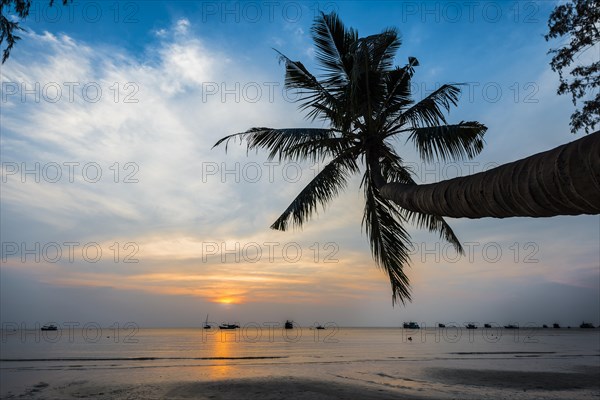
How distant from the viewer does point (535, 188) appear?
3266mm

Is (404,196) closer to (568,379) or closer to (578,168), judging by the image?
(578,168)

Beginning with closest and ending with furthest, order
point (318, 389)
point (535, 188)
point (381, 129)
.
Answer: point (535, 188), point (381, 129), point (318, 389)

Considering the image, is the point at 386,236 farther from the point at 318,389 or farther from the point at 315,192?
the point at 318,389

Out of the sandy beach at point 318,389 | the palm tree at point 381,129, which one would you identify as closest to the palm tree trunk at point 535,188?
the palm tree at point 381,129

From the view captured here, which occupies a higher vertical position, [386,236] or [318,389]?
[386,236]

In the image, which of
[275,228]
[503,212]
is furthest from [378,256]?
[503,212]

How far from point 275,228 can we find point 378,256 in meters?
3.08

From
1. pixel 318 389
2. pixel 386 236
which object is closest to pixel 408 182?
pixel 386 236

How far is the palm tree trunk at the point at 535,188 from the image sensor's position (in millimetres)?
2787

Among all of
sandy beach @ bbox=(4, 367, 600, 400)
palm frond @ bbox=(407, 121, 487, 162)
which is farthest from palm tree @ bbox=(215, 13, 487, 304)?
sandy beach @ bbox=(4, 367, 600, 400)

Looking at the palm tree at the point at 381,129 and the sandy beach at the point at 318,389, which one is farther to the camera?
the sandy beach at the point at 318,389

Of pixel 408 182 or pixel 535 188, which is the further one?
pixel 408 182

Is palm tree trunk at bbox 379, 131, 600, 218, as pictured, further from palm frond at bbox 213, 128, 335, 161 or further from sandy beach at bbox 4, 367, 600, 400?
sandy beach at bbox 4, 367, 600, 400

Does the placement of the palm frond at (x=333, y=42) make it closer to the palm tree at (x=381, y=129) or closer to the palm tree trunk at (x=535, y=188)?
the palm tree at (x=381, y=129)
